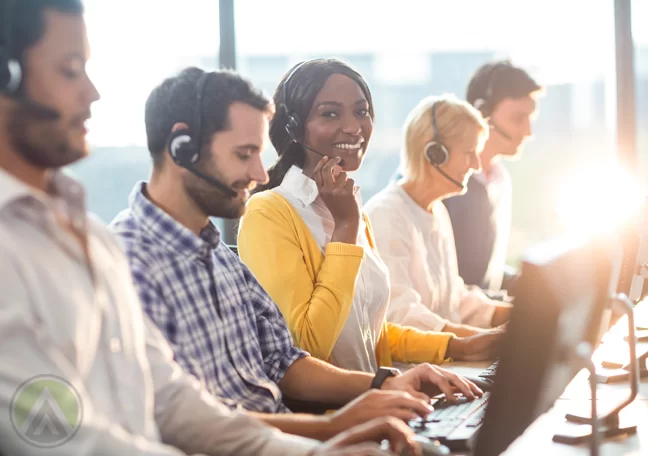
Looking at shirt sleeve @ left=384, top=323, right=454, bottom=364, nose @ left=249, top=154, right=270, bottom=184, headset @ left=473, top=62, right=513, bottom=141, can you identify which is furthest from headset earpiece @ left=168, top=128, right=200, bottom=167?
headset @ left=473, top=62, right=513, bottom=141

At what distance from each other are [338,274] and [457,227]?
4.54 ft

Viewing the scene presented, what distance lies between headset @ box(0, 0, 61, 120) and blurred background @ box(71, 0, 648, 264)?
2.40m

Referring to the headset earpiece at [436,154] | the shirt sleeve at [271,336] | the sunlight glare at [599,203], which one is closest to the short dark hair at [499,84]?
the sunlight glare at [599,203]

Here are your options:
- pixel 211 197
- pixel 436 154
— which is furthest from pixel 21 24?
pixel 436 154

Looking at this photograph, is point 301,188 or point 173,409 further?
point 301,188

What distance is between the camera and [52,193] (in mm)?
901

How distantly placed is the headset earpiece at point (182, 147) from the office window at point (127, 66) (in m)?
0.07

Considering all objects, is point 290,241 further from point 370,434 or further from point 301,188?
point 370,434

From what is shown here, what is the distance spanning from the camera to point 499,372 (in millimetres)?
935

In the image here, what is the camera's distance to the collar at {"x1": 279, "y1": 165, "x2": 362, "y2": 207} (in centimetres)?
188

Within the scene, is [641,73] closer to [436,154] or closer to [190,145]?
[436,154]

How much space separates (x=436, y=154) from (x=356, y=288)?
0.72 meters

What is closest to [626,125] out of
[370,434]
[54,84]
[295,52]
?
[295,52]

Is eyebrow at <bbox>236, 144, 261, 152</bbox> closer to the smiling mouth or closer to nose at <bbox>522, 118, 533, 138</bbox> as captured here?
the smiling mouth
